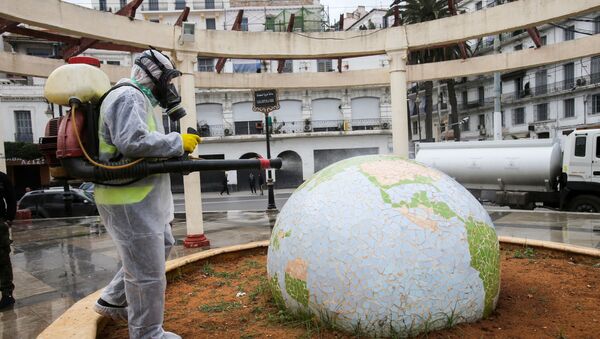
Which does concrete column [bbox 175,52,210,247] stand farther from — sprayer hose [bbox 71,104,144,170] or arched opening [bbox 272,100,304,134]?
arched opening [bbox 272,100,304,134]

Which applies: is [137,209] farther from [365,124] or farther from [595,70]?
[595,70]

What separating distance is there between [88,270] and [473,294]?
19.6 feet

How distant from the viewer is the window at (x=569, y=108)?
107 ft

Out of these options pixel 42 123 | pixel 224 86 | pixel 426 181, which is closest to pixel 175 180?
pixel 42 123

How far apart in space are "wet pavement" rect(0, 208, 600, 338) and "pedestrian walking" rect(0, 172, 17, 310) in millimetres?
173

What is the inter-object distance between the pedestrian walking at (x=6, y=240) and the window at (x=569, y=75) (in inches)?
1458

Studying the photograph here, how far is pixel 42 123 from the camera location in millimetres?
31062

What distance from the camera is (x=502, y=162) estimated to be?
45.9ft

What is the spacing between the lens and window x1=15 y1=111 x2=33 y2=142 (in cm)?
3078

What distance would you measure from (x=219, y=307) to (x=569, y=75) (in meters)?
37.5

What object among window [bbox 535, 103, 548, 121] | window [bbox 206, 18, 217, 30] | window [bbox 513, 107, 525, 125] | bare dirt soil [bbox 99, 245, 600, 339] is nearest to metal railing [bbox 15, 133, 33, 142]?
window [bbox 206, 18, 217, 30]

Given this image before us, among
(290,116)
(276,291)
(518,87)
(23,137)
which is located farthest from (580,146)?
(23,137)

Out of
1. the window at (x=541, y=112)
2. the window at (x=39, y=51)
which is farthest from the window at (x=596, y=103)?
the window at (x=39, y=51)

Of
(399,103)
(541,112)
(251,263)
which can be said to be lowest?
(251,263)
